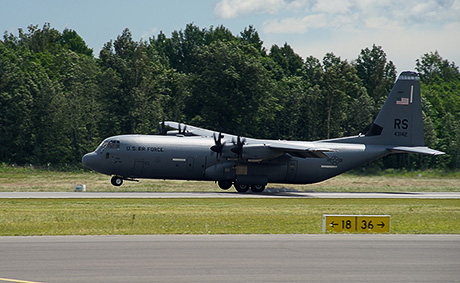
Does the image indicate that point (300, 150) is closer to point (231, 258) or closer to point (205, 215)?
point (205, 215)

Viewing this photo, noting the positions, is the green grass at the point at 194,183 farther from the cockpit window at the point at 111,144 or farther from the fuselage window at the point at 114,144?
the fuselage window at the point at 114,144

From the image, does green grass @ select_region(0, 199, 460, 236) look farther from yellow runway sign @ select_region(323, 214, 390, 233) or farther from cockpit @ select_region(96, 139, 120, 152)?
cockpit @ select_region(96, 139, 120, 152)

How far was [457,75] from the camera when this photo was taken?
147125 millimetres

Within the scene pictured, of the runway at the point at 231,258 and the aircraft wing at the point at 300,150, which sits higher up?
the aircraft wing at the point at 300,150

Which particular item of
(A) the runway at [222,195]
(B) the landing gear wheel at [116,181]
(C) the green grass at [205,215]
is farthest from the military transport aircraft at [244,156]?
(C) the green grass at [205,215]

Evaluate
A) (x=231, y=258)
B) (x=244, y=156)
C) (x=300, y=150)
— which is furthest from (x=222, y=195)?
(x=231, y=258)

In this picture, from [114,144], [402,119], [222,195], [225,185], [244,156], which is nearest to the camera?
[222,195]

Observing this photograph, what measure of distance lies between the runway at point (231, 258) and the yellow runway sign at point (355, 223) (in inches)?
33.4

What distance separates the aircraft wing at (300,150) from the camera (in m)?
37.5

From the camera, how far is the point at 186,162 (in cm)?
3991

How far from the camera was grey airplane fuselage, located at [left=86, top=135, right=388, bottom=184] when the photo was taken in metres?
39.8

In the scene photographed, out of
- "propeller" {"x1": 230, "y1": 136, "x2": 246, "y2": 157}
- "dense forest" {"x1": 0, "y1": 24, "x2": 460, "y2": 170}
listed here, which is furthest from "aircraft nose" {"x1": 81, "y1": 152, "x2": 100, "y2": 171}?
"dense forest" {"x1": 0, "y1": 24, "x2": 460, "y2": 170}

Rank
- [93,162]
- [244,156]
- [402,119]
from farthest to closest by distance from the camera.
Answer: [402,119], [93,162], [244,156]

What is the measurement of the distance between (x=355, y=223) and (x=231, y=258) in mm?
6497
